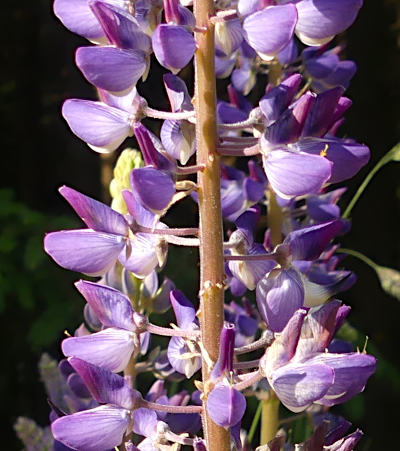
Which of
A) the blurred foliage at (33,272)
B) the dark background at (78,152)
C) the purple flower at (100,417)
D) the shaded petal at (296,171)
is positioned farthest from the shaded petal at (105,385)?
the dark background at (78,152)

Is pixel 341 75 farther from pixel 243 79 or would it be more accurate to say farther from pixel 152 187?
pixel 152 187

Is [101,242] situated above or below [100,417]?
above

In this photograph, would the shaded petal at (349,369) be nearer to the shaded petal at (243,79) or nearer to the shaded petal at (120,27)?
the shaded petal at (120,27)

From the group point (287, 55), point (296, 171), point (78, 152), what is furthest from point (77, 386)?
point (78, 152)

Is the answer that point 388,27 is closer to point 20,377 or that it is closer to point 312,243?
point 20,377

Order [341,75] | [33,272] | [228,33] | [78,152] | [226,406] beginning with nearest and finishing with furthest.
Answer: [226,406] < [228,33] < [341,75] < [33,272] < [78,152]
